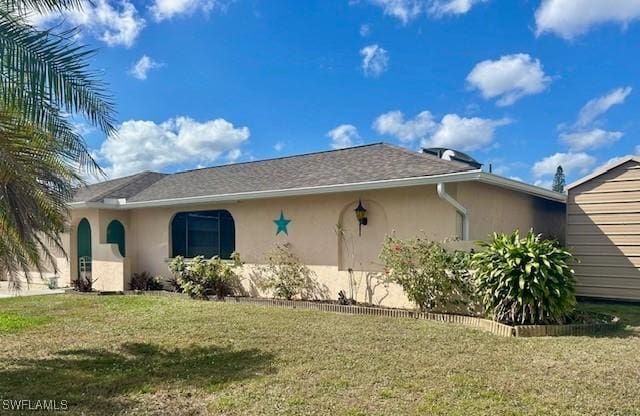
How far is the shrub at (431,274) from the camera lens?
9.26 metres

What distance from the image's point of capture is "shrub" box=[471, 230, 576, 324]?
307 inches

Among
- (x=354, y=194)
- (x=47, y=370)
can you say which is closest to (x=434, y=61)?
(x=354, y=194)

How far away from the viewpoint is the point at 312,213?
1198cm

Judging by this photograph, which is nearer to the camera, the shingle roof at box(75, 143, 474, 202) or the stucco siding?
the stucco siding

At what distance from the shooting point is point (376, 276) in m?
10.8

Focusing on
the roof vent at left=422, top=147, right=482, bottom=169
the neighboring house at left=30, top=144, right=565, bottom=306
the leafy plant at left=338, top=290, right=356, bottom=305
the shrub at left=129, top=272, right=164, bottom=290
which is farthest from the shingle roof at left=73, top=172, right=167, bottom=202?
the roof vent at left=422, top=147, right=482, bottom=169

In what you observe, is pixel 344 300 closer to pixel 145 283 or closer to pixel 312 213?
pixel 312 213

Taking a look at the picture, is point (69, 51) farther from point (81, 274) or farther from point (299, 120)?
point (299, 120)

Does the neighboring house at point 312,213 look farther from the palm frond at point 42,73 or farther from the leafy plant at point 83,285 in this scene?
the palm frond at point 42,73

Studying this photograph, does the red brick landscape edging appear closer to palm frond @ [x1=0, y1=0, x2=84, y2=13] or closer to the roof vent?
the roof vent

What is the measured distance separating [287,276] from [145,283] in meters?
5.54

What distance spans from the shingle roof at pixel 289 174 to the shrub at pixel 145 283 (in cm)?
258

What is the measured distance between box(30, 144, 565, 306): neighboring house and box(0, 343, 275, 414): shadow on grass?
5.02 metres

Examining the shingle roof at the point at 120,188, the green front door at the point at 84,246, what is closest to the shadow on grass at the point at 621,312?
the shingle roof at the point at 120,188
